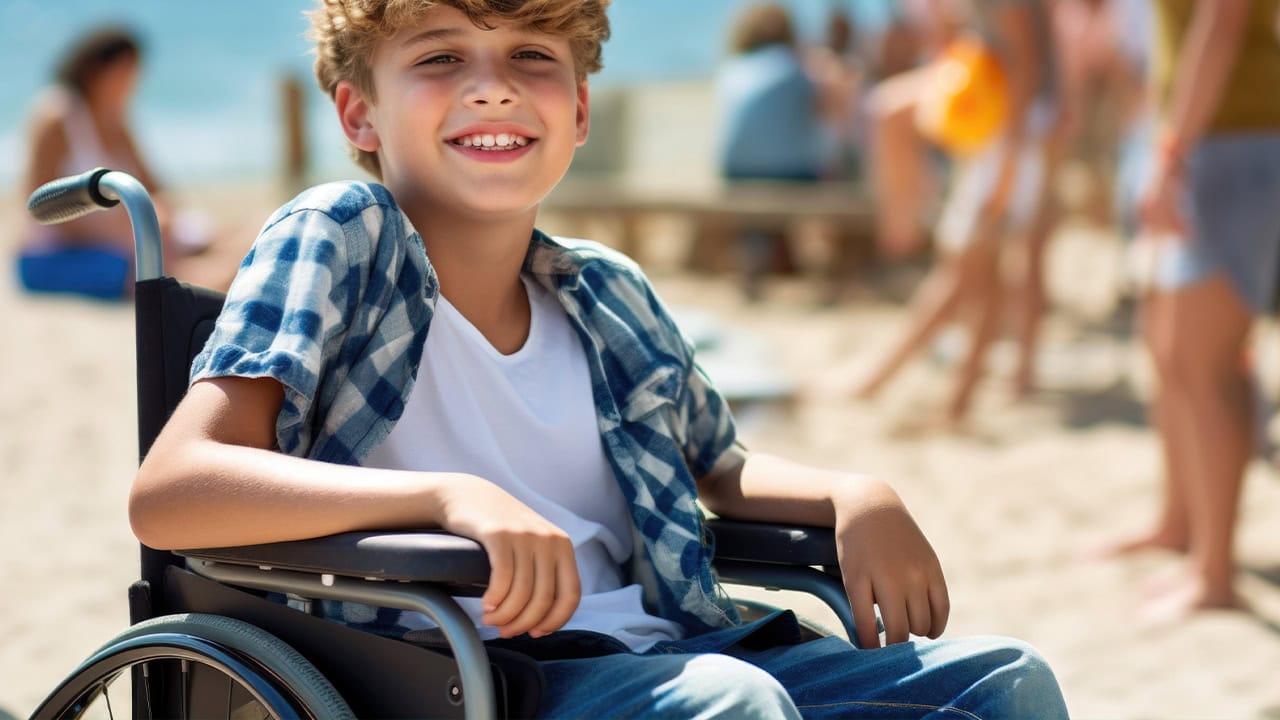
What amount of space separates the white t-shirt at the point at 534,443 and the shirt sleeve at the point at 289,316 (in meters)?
0.15

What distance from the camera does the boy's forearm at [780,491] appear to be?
175 centimetres

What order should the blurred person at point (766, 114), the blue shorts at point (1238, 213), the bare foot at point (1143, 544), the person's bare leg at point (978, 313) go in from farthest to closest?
the blurred person at point (766, 114)
the person's bare leg at point (978, 313)
the bare foot at point (1143, 544)
the blue shorts at point (1238, 213)

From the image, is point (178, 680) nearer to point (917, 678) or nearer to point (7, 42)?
point (917, 678)

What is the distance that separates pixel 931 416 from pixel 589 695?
456 cm

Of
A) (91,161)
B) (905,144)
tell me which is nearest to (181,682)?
(905,144)

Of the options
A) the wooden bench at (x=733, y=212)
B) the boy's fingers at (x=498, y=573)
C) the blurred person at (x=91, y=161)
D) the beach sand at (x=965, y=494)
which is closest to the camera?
the boy's fingers at (x=498, y=573)

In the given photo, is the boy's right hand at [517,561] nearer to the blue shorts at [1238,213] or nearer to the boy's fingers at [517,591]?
the boy's fingers at [517,591]

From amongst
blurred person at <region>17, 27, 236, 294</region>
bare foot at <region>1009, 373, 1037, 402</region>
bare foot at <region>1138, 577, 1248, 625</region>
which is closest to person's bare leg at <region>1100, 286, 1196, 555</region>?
bare foot at <region>1138, 577, 1248, 625</region>

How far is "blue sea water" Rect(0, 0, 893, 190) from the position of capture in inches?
1287

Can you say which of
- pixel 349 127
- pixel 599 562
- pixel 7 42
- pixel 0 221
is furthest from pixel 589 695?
pixel 7 42

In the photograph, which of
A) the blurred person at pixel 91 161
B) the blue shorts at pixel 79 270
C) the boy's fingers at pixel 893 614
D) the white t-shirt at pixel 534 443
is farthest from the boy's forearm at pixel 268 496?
the blue shorts at pixel 79 270

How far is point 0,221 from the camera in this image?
1236 cm

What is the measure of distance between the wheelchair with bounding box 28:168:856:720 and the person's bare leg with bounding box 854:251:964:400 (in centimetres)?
401

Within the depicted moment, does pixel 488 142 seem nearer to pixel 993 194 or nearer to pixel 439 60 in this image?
pixel 439 60
